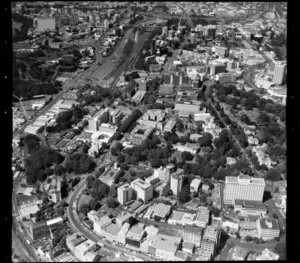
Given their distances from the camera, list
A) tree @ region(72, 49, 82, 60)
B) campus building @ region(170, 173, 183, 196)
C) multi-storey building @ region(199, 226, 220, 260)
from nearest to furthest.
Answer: multi-storey building @ region(199, 226, 220, 260)
campus building @ region(170, 173, 183, 196)
tree @ region(72, 49, 82, 60)

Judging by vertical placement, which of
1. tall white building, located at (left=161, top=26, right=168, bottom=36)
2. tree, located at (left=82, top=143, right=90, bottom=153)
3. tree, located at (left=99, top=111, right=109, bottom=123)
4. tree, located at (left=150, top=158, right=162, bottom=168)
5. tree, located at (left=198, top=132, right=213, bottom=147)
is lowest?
tree, located at (left=150, top=158, right=162, bottom=168)

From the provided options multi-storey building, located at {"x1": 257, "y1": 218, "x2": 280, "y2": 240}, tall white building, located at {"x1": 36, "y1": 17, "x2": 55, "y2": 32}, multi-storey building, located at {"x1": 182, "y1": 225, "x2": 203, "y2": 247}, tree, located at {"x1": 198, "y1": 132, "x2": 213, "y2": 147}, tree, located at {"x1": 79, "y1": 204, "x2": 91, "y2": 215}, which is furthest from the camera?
tall white building, located at {"x1": 36, "y1": 17, "x2": 55, "y2": 32}

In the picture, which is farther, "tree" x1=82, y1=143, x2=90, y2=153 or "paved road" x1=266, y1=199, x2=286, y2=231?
"tree" x1=82, y1=143, x2=90, y2=153

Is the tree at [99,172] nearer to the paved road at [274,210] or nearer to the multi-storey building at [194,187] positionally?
the multi-storey building at [194,187]

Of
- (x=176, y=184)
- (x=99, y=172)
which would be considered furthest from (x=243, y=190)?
(x=99, y=172)

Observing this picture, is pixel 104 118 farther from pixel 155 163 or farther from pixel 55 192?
pixel 55 192

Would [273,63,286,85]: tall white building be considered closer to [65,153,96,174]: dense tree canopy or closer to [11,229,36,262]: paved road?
[65,153,96,174]: dense tree canopy

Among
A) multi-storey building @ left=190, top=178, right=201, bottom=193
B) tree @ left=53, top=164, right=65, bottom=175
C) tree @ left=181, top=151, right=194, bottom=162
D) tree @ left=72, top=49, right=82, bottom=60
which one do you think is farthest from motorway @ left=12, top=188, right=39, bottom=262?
tree @ left=72, top=49, right=82, bottom=60

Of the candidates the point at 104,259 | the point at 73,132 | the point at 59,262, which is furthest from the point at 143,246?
the point at 73,132

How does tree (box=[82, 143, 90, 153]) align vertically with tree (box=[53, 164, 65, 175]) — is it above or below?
above
